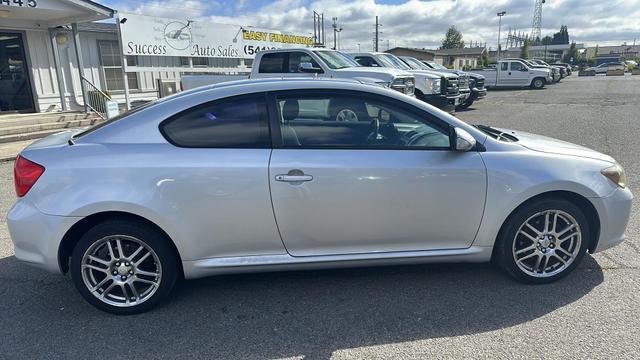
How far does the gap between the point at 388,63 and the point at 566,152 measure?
11.4 meters

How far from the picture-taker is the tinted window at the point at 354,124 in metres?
3.01

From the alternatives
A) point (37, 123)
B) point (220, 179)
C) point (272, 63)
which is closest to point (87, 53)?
point (37, 123)

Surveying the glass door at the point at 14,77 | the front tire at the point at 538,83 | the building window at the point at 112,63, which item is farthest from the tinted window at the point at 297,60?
the front tire at the point at 538,83

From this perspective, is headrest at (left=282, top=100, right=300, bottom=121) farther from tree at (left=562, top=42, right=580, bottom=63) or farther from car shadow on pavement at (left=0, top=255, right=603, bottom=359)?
tree at (left=562, top=42, right=580, bottom=63)

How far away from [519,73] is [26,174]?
30105 millimetres

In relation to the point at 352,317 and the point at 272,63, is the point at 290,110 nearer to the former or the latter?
the point at 352,317

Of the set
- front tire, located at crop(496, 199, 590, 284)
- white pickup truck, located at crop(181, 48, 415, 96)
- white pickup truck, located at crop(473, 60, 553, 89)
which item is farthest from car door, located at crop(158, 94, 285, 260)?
white pickup truck, located at crop(473, 60, 553, 89)

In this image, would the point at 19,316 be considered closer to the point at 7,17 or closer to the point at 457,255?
the point at 457,255

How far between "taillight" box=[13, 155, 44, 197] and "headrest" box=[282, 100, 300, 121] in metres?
1.69

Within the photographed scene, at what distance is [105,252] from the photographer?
2.96 metres

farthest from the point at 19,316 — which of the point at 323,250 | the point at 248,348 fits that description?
the point at 323,250

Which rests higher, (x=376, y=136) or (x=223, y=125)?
(x=223, y=125)

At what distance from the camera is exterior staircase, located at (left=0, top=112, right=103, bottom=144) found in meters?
10.2

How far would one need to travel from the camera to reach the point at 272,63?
34.1 feet
